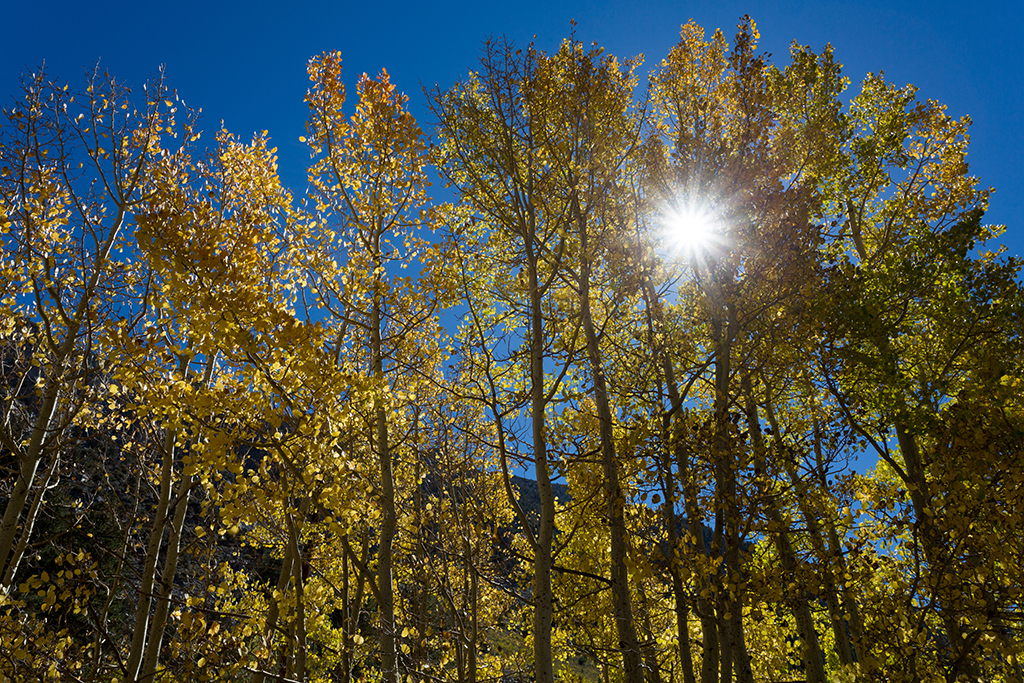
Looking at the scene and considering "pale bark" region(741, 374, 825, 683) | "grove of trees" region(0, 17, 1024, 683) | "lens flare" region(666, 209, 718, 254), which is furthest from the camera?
"lens flare" region(666, 209, 718, 254)

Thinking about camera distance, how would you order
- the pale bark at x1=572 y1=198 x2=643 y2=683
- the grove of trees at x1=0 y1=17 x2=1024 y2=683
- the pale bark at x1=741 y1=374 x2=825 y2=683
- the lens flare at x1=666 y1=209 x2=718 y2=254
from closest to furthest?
the grove of trees at x1=0 y1=17 x2=1024 y2=683 → the pale bark at x1=572 y1=198 x2=643 y2=683 → the pale bark at x1=741 y1=374 x2=825 y2=683 → the lens flare at x1=666 y1=209 x2=718 y2=254

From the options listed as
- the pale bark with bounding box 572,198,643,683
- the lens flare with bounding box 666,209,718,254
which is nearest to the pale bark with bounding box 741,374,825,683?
the pale bark with bounding box 572,198,643,683

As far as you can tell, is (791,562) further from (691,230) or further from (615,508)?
(691,230)

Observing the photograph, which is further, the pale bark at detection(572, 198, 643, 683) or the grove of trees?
the pale bark at detection(572, 198, 643, 683)

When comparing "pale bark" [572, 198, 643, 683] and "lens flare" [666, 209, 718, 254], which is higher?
"lens flare" [666, 209, 718, 254]

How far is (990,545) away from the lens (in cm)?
422

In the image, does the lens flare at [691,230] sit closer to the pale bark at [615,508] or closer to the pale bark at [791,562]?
the pale bark at [791,562]

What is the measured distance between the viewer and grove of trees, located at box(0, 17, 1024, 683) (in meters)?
2.86

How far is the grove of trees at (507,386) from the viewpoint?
2.86 m

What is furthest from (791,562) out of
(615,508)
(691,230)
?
(691,230)

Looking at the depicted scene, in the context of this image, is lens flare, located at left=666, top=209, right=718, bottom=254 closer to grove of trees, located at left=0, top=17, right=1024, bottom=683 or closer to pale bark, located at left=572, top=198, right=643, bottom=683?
grove of trees, located at left=0, top=17, right=1024, bottom=683

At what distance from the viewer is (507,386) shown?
5.21 m

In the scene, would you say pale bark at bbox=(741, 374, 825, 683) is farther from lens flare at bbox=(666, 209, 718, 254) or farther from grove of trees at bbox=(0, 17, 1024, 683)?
lens flare at bbox=(666, 209, 718, 254)

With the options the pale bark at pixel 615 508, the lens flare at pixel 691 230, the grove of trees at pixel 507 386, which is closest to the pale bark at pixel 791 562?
the grove of trees at pixel 507 386
